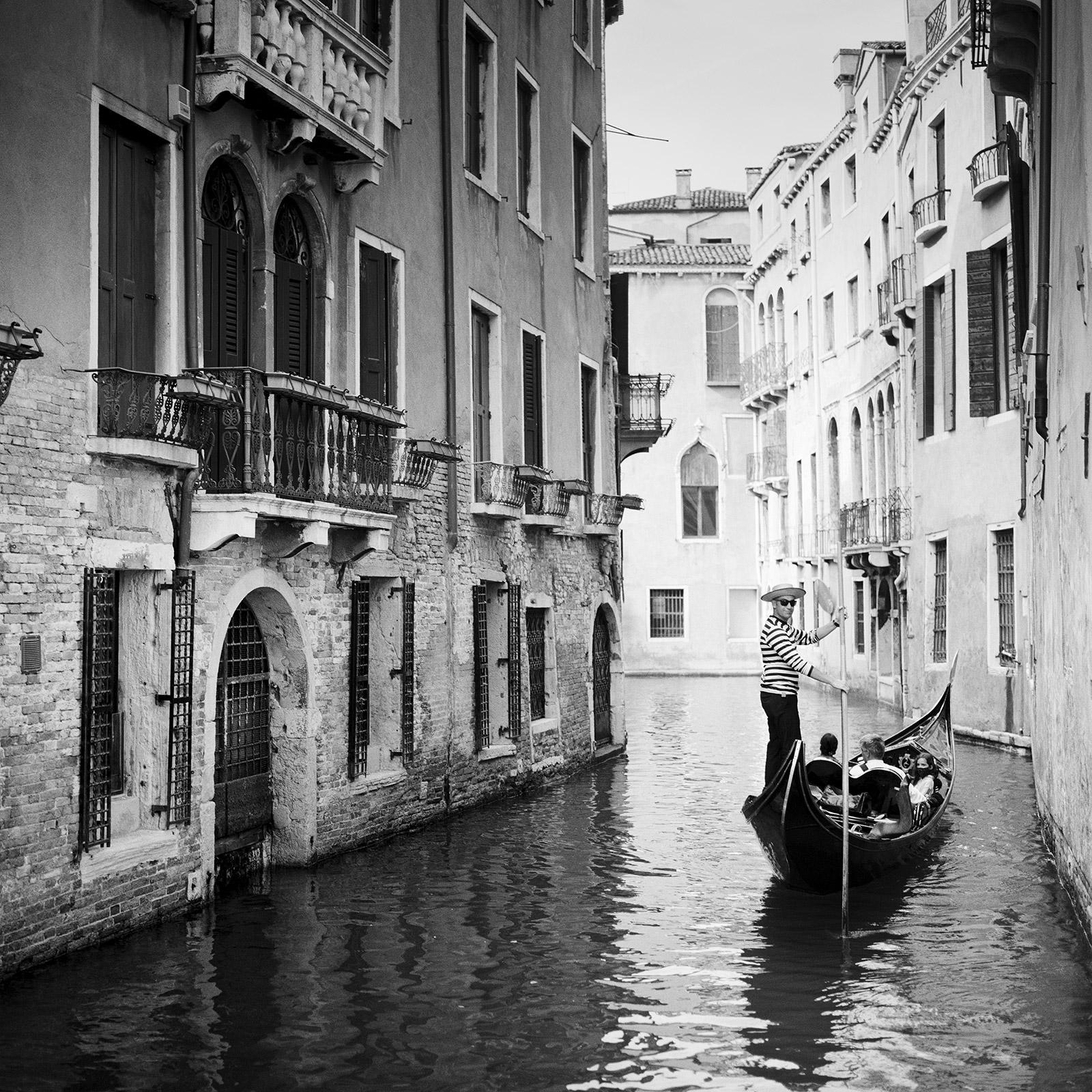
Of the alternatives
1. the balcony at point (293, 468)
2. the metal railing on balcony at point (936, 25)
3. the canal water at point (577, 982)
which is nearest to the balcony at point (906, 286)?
the metal railing on balcony at point (936, 25)

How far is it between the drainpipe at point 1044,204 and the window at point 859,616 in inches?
638

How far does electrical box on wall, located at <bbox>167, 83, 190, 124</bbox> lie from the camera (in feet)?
30.6

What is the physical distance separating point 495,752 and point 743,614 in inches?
939

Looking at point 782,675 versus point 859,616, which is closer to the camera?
point 782,675

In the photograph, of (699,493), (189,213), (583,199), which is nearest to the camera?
(189,213)

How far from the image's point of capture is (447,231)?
45.6 feet

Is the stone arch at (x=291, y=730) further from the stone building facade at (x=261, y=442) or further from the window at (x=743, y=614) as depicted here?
the window at (x=743, y=614)

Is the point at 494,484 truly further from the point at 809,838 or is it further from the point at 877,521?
the point at 877,521

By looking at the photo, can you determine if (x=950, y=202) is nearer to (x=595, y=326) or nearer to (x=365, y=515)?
(x=595, y=326)

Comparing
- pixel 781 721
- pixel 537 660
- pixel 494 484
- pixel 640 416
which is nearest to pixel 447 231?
pixel 494 484

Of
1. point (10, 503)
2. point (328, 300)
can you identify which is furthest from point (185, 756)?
point (328, 300)

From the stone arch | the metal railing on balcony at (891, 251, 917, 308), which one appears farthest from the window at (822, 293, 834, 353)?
the stone arch

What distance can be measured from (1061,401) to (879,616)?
641 inches

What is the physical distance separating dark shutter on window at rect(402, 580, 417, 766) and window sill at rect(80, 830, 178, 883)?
3.62 metres
